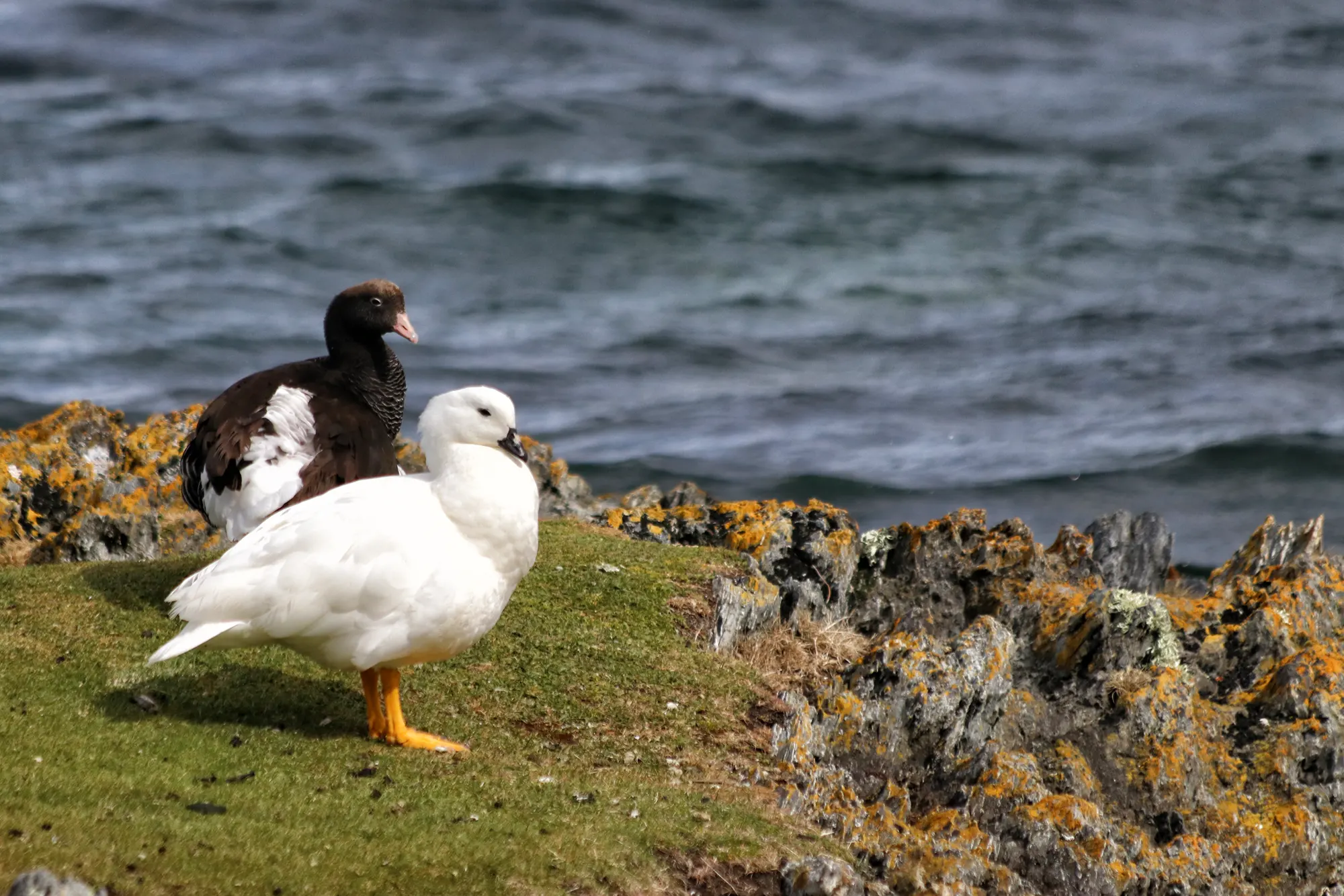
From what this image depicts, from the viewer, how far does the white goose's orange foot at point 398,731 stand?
750cm

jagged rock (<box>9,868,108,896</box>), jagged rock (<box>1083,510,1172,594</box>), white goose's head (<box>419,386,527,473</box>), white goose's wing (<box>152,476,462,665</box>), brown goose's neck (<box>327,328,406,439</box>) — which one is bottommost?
jagged rock (<box>1083,510,1172,594</box>)

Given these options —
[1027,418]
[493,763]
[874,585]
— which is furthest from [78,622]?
[1027,418]

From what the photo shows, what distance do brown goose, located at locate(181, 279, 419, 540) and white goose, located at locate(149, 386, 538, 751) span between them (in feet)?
Answer: 4.77

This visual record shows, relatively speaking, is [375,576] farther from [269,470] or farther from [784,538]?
[784,538]

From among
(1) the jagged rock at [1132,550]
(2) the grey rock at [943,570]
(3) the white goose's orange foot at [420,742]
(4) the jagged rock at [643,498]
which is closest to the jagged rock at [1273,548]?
(1) the jagged rock at [1132,550]

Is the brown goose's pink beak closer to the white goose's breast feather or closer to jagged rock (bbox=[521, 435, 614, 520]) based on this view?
jagged rock (bbox=[521, 435, 614, 520])

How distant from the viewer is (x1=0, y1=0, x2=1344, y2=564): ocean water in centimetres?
2291

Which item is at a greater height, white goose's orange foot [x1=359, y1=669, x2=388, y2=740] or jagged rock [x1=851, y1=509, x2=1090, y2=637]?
white goose's orange foot [x1=359, y1=669, x2=388, y2=740]

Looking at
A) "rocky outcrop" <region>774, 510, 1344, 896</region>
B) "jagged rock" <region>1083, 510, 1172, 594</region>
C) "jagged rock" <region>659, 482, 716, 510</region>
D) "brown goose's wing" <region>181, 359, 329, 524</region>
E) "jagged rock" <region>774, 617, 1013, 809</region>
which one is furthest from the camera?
"jagged rock" <region>659, 482, 716, 510</region>

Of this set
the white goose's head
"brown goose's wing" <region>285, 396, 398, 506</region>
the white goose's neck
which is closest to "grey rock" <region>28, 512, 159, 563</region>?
"brown goose's wing" <region>285, 396, 398, 506</region>

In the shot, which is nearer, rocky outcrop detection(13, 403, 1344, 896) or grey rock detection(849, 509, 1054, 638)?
rocky outcrop detection(13, 403, 1344, 896)

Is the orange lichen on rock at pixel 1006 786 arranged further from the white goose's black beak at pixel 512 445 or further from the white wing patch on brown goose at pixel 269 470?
the white wing patch on brown goose at pixel 269 470

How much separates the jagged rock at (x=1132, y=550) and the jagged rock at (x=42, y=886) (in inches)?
349

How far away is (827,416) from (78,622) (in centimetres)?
1615
